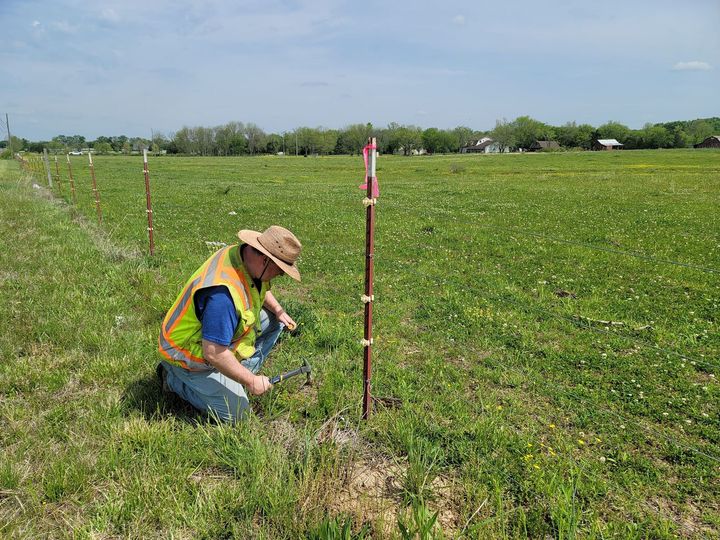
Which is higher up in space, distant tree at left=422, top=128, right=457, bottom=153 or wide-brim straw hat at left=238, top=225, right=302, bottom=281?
distant tree at left=422, top=128, right=457, bottom=153

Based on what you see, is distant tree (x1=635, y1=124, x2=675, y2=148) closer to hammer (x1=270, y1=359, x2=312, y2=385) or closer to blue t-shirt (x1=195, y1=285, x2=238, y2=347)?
hammer (x1=270, y1=359, x2=312, y2=385)

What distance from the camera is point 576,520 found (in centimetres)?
286

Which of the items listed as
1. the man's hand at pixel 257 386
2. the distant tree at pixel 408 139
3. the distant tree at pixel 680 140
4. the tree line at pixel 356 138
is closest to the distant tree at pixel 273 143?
the tree line at pixel 356 138

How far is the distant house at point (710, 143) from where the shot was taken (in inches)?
4953

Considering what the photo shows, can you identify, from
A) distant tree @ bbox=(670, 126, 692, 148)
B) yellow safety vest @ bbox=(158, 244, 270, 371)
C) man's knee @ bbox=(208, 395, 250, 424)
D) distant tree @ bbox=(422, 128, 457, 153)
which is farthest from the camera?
distant tree @ bbox=(422, 128, 457, 153)

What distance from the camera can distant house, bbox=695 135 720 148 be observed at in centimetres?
12581

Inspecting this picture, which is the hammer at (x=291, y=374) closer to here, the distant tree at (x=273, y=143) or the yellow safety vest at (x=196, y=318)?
the yellow safety vest at (x=196, y=318)

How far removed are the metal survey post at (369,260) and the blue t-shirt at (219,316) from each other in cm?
101

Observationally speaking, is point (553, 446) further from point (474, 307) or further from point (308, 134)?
point (308, 134)

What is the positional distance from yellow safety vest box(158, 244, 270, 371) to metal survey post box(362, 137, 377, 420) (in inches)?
33.8

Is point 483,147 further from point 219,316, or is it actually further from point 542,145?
point 219,316

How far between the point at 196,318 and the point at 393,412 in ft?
5.78

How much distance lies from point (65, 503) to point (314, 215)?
1333 cm

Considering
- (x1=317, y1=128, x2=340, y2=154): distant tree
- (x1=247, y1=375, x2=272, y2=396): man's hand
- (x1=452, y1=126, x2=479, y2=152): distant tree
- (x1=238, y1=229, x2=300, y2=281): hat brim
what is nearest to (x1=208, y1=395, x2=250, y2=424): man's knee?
(x1=247, y1=375, x2=272, y2=396): man's hand
